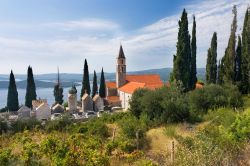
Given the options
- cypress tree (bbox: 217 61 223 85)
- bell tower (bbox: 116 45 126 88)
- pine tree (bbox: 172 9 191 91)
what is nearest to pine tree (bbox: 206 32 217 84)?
cypress tree (bbox: 217 61 223 85)

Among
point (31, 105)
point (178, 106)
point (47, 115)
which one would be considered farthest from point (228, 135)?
point (31, 105)

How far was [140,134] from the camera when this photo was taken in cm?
1334

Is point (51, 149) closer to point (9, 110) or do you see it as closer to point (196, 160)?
point (196, 160)

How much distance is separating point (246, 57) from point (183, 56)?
6062 millimetres

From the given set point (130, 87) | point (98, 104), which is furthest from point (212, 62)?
point (98, 104)

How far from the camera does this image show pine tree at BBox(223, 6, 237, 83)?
28531mm

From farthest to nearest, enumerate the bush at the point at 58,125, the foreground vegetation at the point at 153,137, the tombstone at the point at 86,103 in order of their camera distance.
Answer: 1. the tombstone at the point at 86,103
2. the bush at the point at 58,125
3. the foreground vegetation at the point at 153,137

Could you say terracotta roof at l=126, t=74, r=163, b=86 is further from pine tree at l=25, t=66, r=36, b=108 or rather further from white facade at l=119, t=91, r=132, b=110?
pine tree at l=25, t=66, r=36, b=108

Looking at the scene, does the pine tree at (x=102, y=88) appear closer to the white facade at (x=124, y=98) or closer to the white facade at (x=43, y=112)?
the white facade at (x=124, y=98)

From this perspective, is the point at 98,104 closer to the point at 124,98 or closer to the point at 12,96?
the point at 124,98

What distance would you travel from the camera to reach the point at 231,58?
28.5m

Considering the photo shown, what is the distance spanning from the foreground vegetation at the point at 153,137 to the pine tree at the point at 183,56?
8576 mm

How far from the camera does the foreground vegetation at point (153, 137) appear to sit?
6840 millimetres

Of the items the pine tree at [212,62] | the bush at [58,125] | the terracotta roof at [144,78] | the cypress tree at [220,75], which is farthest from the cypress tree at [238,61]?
the bush at [58,125]
